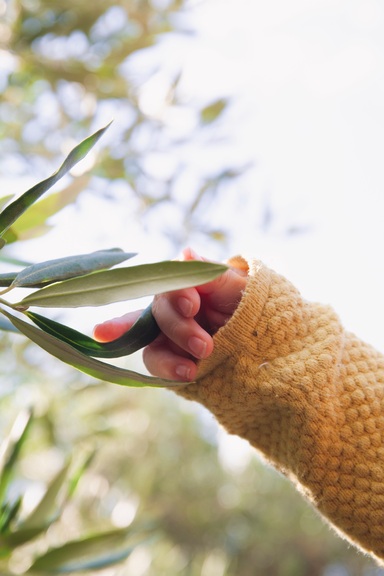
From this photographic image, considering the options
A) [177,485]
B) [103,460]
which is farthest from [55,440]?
[177,485]

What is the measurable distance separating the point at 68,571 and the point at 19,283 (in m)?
0.68

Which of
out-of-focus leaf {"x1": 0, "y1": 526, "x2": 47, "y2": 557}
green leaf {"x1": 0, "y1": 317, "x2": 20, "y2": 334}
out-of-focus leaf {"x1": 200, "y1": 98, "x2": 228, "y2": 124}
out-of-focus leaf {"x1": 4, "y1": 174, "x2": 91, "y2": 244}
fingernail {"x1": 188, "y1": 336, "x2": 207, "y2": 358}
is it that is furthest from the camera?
out-of-focus leaf {"x1": 200, "y1": 98, "x2": 228, "y2": 124}

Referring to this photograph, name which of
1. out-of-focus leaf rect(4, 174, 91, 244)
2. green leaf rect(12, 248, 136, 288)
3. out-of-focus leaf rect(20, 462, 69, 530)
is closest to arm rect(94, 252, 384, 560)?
green leaf rect(12, 248, 136, 288)

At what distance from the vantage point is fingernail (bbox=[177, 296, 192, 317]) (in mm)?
601

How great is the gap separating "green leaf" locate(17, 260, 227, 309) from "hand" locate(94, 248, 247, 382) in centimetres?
8

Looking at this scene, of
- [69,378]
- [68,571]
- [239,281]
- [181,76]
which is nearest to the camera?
[239,281]

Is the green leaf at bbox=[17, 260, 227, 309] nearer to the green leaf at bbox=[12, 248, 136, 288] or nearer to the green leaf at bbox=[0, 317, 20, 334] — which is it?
the green leaf at bbox=[12, 248, 136, 288]

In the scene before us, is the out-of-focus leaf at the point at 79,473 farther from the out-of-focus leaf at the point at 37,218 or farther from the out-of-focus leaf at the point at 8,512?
the out-of-focus leaf at the point at 37,218

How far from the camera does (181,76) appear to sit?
1.71 meters

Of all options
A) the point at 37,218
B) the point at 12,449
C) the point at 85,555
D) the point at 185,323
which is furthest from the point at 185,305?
the point at 85,555

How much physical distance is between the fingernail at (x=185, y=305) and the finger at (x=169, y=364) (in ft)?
0.23

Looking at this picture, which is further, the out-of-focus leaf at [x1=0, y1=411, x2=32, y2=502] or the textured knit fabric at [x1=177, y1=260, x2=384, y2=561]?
the out-of-focus leaf at [x1=0, y1=411, x2=32, y2=502]

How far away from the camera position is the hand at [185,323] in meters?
0.61

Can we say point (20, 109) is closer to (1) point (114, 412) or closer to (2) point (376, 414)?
(1) point (114, 412)
